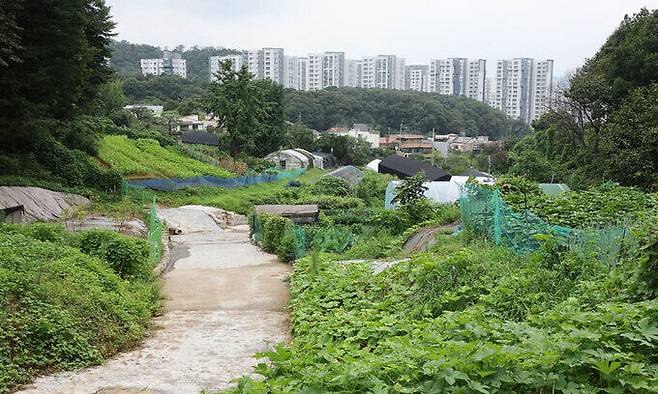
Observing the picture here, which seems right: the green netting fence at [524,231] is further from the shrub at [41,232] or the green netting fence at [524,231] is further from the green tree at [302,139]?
the green tree at [302,139]

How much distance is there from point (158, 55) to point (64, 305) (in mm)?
181873

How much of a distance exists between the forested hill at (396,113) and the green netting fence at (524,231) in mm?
91776

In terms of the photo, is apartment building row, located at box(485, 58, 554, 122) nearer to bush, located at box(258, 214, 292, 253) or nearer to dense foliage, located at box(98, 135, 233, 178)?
dense foliage, located at box(98, 135, 233, 178)

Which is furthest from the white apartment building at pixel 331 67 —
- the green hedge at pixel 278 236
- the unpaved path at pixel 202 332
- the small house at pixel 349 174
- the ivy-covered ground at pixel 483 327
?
the ivy-covered ground at pixel 483 327

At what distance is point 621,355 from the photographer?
14.2ft

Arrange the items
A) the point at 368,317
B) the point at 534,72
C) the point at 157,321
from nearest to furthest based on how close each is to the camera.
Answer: the point at 368,317
the point at 157,321
the point at 534,72

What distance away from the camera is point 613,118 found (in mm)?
25672

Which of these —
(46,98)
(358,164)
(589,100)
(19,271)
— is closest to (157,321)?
(19,271)

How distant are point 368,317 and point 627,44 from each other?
25393 mm

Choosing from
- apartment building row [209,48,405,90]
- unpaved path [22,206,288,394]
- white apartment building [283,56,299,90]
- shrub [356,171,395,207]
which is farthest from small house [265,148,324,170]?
white apartment building [283,56,299,90]

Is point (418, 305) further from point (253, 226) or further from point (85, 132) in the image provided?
point (85, 132)

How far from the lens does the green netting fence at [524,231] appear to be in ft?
25.4

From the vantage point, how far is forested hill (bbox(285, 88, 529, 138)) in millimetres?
105688

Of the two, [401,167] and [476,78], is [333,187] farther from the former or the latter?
[476,78]
